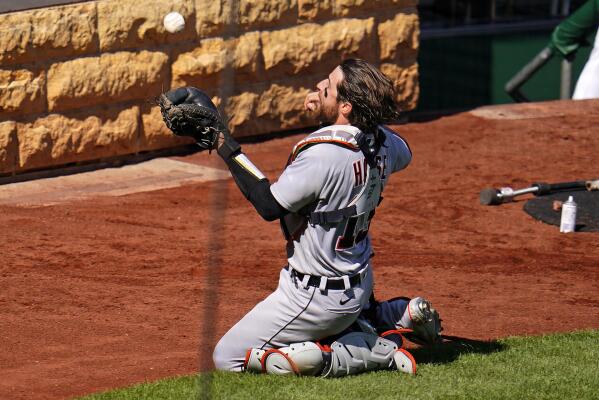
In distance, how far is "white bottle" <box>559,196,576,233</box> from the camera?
8.43 metres

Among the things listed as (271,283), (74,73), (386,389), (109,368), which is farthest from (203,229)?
(386,389)

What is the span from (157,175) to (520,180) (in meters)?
2.86

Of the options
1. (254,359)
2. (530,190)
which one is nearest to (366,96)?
(254,359)

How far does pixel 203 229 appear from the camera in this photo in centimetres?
834

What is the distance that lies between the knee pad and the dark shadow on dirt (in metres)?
0.59

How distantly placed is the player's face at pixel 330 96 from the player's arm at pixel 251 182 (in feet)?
1.40

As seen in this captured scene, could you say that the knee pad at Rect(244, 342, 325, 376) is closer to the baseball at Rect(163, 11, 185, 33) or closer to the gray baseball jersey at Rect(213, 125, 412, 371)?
the gray baseball jersey at Rect(213, 125, 412, 371)

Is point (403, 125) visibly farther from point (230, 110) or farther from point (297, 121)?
point (230, 110)

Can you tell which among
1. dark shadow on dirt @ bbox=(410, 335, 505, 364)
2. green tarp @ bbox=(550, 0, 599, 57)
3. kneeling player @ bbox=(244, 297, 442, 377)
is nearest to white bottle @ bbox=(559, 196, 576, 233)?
dark shadow on dirt @ bbox=(410, 335, 505, 364)

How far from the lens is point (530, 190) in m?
9.20

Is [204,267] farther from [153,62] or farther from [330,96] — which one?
[153,62]

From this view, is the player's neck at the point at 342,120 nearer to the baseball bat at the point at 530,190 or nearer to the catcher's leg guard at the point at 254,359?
the catcher's leg guard at the point at 254,359

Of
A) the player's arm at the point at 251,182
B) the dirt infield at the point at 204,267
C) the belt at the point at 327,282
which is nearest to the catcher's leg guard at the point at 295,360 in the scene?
the belt at the point at 327,282

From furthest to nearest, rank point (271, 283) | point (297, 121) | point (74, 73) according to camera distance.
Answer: point (297, 121), point (74, 73), point (271, 283)
